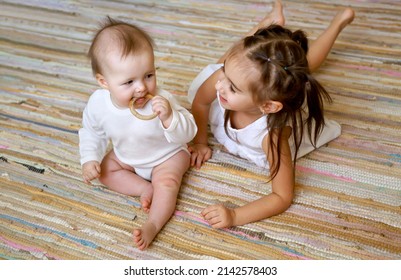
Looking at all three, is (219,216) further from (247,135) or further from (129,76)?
(129,76)

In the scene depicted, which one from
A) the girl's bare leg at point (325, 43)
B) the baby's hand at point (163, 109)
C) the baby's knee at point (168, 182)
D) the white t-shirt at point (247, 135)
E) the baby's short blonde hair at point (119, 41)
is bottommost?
the baby's knee at point (168, 182)

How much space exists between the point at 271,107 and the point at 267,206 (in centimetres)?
25

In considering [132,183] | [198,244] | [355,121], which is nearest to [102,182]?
[132,183]

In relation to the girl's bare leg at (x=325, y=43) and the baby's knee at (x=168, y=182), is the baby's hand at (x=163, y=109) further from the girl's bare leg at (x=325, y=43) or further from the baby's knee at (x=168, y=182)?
the girl's bare leg at (x=325, y=43)

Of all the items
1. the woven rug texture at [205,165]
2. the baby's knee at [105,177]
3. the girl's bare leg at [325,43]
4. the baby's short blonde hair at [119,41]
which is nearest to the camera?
the baby's short blonde hair at [119,41]

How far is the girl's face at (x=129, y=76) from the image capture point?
0.97 m

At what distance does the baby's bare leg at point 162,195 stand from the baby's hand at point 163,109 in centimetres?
17

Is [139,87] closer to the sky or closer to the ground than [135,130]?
closer to the sky

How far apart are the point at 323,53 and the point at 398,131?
1.11 ft

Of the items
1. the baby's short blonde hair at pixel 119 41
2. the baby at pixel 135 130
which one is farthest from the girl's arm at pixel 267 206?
the baby's short blonde hair at pixel 119 41

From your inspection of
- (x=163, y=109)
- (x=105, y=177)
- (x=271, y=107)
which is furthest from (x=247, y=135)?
(x=105, y=177)

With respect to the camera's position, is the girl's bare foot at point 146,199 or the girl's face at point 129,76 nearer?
the girl's face at point 129,76

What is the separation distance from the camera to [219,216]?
43.0 inches
